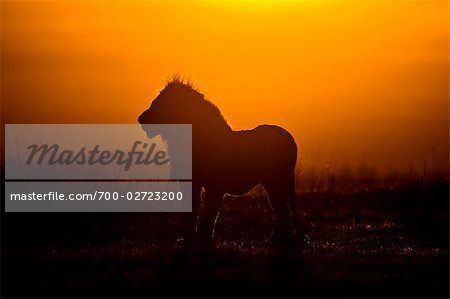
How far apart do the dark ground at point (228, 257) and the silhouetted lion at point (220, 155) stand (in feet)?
1.73

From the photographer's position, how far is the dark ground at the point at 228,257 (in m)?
10.1

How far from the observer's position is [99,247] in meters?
13.1

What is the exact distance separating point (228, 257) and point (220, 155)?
2.12 m

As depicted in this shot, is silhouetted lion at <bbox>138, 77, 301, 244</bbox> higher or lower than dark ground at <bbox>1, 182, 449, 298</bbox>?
higher

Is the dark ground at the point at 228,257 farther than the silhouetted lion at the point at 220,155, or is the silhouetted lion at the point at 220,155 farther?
the silhouetted lion at the point at 220,155

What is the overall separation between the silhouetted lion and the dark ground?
1.73 feet

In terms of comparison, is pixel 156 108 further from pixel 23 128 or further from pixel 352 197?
pixel 352 197

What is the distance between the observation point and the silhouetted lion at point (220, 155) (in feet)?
45.2

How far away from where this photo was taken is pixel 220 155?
13820 millimetres

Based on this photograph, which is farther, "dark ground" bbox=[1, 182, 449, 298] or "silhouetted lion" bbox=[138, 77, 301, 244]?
"silhouetted lion" bbox=[138, 77, 301, 244]

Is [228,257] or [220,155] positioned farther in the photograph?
[220,155]

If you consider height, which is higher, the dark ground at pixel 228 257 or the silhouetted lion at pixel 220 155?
the silhouetted lion at pixel 220 155

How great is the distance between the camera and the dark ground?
33.2 feet

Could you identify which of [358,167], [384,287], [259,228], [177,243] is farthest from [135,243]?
[358,167]
